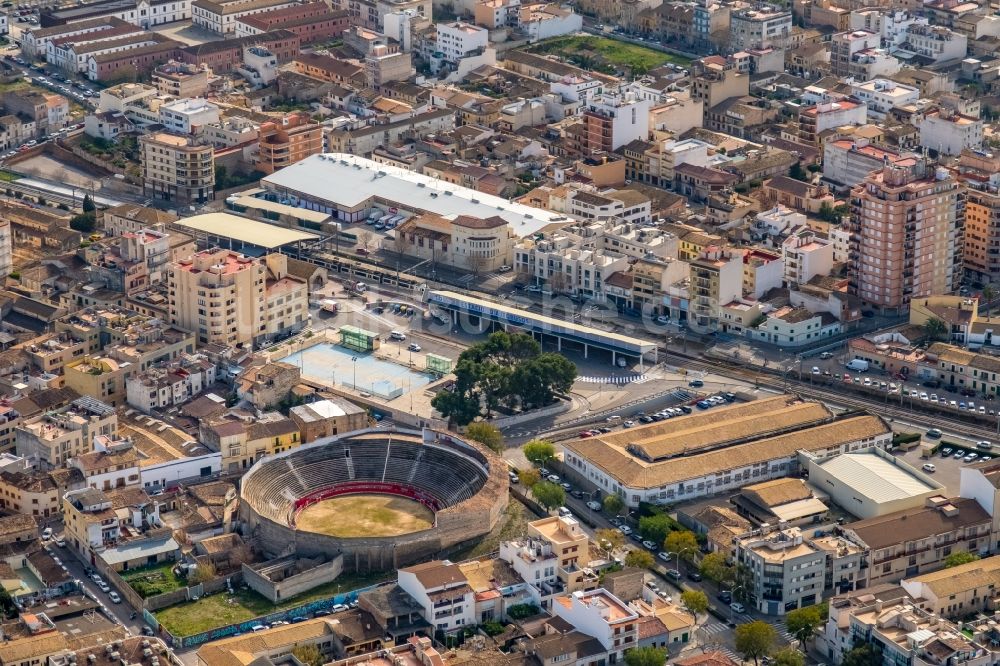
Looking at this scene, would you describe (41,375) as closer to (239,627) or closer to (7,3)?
(239,627)

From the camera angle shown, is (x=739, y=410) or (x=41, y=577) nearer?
(x=41, y=577)

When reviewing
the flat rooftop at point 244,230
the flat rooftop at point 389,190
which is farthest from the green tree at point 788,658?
the flat rooftop at point 244,230

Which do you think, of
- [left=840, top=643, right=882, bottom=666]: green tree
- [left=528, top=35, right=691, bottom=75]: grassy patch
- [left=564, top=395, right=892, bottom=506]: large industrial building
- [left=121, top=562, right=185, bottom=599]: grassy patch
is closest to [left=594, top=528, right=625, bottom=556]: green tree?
[left=564, top=395, right=892, bottom=506]: large industrial building

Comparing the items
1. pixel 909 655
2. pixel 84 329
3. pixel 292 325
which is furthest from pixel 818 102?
pixel 909 655

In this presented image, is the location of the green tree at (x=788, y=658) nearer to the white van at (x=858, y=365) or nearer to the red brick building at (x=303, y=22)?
the white van at (x=858, y=365)

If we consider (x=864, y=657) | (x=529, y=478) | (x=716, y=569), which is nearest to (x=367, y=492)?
(x=529, y=478)

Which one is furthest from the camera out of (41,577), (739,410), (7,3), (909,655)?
(7,3)

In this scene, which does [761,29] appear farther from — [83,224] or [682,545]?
[682,545]
